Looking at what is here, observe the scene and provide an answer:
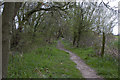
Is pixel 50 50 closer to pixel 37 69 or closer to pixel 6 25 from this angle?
pixel 37 69

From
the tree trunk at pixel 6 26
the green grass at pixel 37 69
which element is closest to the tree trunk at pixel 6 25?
the tree trunk at pixel 6 26

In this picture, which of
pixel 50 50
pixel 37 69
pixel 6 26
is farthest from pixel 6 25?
pixel 50 50

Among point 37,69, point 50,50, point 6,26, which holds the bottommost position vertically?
point 37,69

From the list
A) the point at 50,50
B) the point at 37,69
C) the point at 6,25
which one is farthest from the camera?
the point at 50,50

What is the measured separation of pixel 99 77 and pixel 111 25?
5576 mm

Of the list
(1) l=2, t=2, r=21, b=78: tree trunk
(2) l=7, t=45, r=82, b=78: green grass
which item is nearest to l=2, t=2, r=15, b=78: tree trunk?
(1) l=2, t=2, r=21, b=78: tree trunk

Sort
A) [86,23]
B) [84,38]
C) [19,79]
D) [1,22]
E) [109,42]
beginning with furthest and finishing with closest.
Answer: [84,38], [86,23], [109,42], [19,79], [1,22]

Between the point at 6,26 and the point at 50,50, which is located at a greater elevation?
the point at 6,26

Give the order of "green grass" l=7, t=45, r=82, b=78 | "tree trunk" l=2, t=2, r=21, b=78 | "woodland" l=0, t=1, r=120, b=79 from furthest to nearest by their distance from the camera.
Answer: "green grass" l=7, t=45, r=82, b=78, "woodland" l=0, t=1, r=120, b=79, "tree trunk" l=2, t=2, r=21, b=78

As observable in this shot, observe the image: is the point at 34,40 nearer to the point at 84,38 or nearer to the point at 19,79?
the point at 19,79

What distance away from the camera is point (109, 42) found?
1306 centimetres


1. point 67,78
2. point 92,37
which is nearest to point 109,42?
point 92,37

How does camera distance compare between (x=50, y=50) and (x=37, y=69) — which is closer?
(x=37, y=69)

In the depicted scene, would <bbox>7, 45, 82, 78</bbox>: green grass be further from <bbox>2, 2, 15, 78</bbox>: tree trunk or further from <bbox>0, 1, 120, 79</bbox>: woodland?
<bbox>2, 2, 15, 78</bbox>: tree trunk
